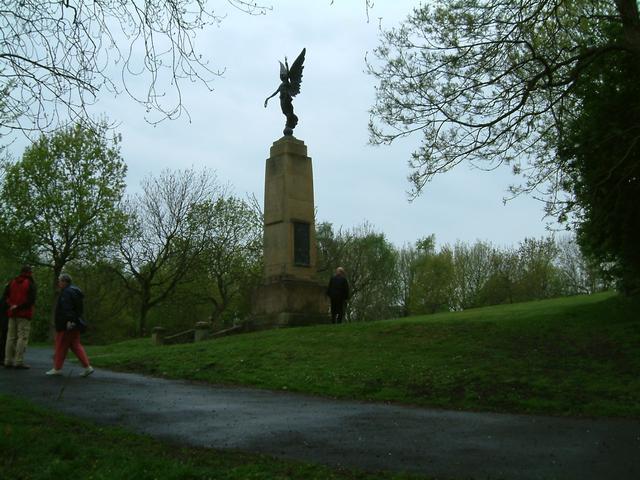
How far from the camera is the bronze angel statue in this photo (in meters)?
23.9

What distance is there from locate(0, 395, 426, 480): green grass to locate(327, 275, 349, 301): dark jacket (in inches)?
525

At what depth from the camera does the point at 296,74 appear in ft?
81.2

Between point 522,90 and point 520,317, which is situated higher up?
point 522,90

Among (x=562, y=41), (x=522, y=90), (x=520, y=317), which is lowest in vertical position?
(x=520, y=317)

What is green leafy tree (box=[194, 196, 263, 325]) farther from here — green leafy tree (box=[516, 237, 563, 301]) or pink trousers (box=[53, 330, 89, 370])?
pink trousers (box=[53, 330, 89, 370])

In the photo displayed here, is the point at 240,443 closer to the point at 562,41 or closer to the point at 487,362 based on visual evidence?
the point at 487,362

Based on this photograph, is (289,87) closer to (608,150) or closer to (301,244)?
(301,244)

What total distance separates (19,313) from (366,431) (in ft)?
26.8

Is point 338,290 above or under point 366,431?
above

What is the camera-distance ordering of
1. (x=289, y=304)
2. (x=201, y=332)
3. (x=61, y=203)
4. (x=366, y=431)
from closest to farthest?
(x=366, y=431) < (x=289, y=304) < (x=201, y=332) < (x=61, y=203)

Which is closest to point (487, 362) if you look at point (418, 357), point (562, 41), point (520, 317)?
point (418, 357)

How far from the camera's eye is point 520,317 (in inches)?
696

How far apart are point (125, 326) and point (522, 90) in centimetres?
4710

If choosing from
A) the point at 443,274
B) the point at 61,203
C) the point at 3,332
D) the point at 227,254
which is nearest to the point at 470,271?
the point at 443,274
